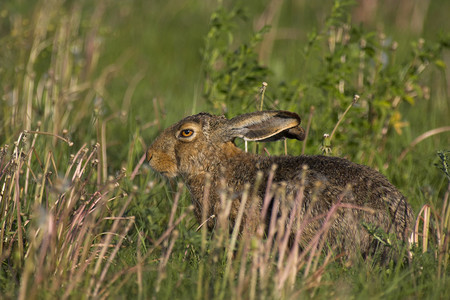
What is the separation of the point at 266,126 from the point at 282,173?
446 mm

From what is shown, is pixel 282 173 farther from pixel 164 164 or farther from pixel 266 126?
pixel 164 164

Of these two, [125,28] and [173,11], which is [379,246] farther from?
[173,11]

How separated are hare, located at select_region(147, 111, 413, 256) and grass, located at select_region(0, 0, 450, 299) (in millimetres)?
176

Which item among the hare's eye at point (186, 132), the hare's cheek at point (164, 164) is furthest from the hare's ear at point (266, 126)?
the hare's cheek at point (164, 164)

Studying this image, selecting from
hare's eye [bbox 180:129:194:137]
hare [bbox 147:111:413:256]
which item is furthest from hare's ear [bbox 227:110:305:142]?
hare's eye [bbox 180:129:194:137]

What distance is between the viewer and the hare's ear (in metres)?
4.67

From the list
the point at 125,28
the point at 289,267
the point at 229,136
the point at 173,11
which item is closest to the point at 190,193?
the point at 229,136

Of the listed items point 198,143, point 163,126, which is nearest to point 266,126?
point 198,143

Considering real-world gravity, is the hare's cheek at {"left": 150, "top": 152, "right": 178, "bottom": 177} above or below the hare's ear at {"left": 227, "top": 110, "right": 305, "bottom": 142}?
below

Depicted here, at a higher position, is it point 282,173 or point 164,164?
point 282,173

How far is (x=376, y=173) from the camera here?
445cm

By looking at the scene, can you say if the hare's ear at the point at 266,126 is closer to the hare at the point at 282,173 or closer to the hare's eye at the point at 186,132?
the hare at the point at 282,173

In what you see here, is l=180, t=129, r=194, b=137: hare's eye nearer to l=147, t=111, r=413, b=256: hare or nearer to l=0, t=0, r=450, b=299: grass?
l=147, t=111, r=413, b=256: hare

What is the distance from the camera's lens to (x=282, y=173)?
14.8 feet
